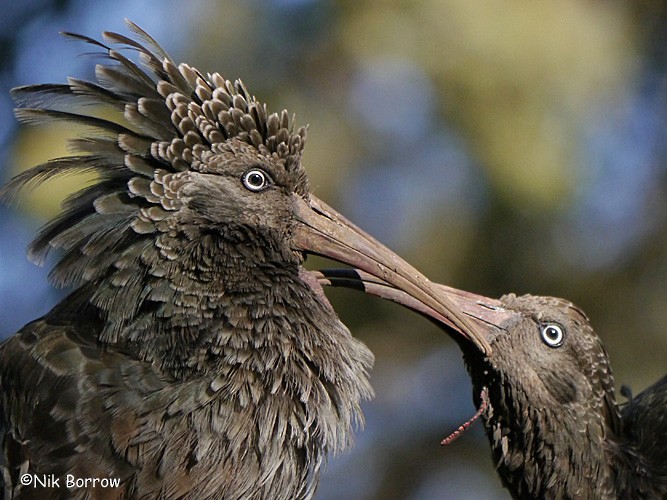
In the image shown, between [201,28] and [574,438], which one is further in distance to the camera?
[201,28]

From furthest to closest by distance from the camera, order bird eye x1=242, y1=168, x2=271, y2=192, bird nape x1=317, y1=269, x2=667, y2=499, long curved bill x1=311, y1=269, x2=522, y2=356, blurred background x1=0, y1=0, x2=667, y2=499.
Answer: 1. blurred background x1=0, y1=0, x2=667, y2=499
2. bird nape x1=317, y1=269, x2=667, y2=499
3. long curved bill x1=311, y1=269, x2=522, y2=356
4. bird eye x1=242, y1=168, x2=271, y2=192

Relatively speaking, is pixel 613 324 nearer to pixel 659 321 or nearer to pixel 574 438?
pixel 659 321

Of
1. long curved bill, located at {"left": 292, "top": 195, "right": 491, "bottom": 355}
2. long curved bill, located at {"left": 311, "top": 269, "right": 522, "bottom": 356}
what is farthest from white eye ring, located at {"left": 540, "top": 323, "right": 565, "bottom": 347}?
long curved bill, located at {"left": 292, "top": 195, "right": 491, "bottom": 355}

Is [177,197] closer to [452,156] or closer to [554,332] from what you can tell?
[554,332]

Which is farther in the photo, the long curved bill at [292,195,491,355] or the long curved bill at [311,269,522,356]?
the long curved bill at [311,269,522,356]

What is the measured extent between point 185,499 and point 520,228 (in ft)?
23.6

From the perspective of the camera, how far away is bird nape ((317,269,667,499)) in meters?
5.69

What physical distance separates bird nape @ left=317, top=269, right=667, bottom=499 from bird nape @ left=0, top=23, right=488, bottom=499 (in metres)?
0.71

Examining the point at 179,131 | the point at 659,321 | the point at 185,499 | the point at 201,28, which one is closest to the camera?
the point at 185,499

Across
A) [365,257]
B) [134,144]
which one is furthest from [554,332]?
[134,144]

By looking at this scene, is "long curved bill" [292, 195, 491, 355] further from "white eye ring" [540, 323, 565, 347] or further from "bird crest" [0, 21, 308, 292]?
"white eye ring" [540, 323, 565, 347]

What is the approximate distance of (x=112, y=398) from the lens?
4754mm

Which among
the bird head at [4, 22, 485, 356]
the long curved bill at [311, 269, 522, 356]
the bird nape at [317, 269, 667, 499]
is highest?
the bird head at [4, 22, 485, 356]

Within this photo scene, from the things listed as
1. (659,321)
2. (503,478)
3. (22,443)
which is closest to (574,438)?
(503,478)
